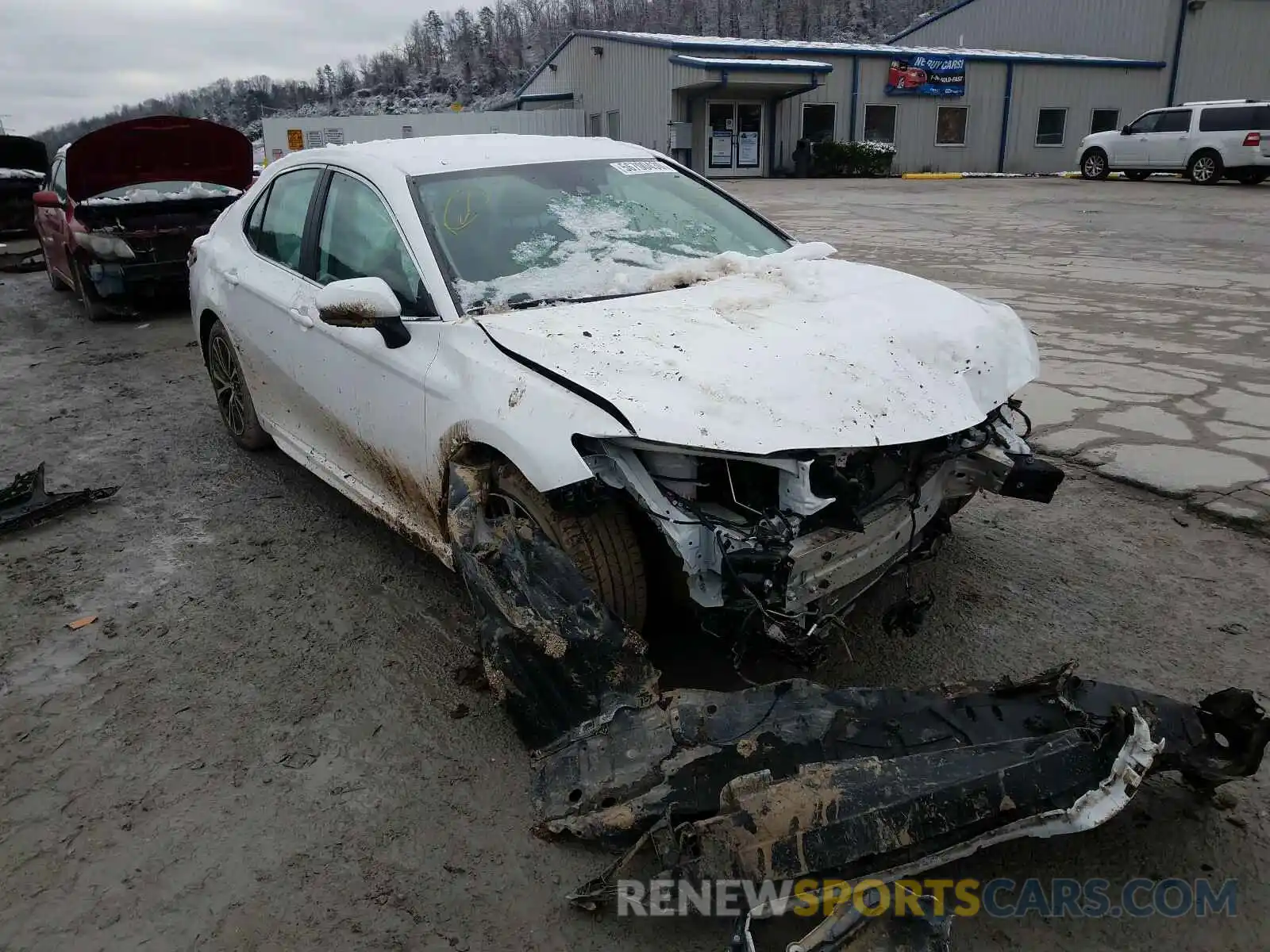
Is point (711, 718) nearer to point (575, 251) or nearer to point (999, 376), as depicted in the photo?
point (999, 376)

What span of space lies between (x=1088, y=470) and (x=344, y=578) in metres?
3.65

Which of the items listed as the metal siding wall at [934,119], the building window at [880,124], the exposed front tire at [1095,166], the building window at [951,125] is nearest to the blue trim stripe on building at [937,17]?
the metal siding wall at [934,119]

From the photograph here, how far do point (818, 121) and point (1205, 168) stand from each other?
1080cm

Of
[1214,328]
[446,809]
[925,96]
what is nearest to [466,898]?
[446,809]

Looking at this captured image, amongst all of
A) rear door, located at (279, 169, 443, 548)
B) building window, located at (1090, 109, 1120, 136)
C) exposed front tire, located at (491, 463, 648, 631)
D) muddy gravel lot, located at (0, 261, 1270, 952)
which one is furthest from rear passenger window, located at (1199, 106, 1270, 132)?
exposed front tire, located at (491, 463, 648, 631)

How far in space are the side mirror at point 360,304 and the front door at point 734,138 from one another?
25484 millimetres

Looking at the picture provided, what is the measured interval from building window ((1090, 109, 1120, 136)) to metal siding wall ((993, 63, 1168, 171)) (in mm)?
144

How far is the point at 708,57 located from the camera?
85.4ft

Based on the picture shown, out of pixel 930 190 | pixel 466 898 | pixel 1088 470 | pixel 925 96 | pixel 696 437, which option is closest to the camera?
pixel 466 898

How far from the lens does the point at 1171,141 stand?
21250 mm

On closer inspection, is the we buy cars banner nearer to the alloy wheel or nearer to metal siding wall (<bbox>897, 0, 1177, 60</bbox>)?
metal siding wall (<bbox>897, 0, 1177, 60</bbox>)

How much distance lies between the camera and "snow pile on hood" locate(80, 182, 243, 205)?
8977 millimetres

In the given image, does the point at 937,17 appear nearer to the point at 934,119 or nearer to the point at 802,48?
the point at 934,119

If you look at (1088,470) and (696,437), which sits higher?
(696,437)
